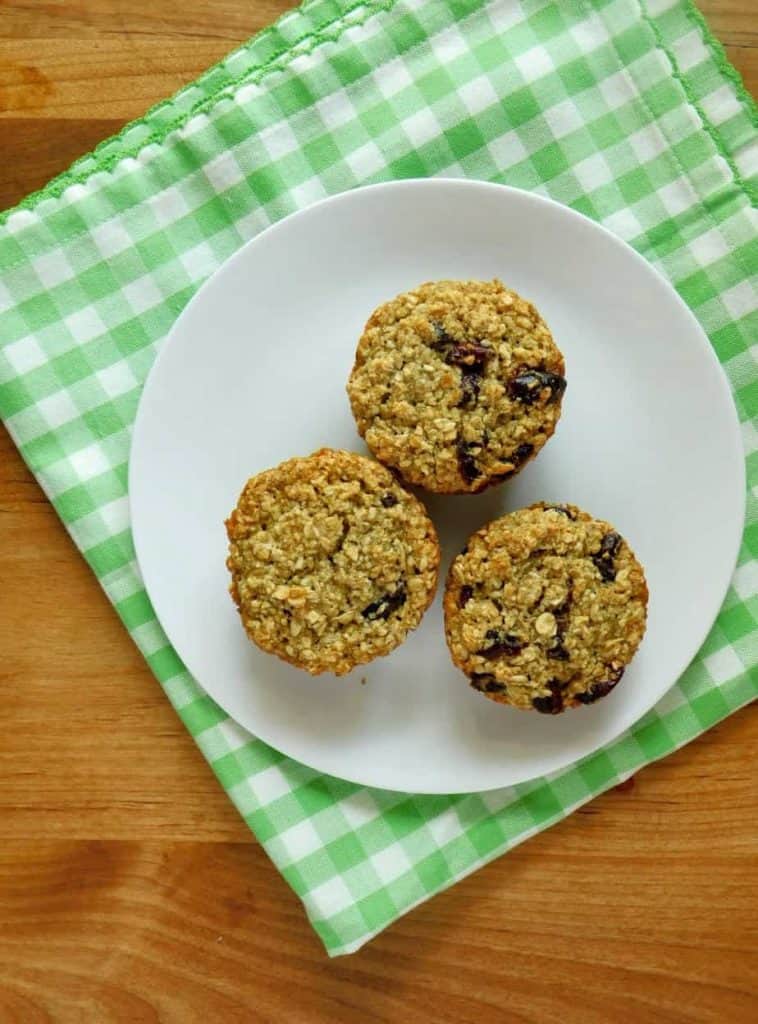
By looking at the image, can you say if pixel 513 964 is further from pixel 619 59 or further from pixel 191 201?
pixel 619 59

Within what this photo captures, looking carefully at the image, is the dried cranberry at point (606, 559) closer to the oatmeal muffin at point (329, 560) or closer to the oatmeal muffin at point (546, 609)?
the oatmeal muffin at point (546, 609)

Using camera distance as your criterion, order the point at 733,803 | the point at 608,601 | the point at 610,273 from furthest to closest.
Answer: the point at 733,803 → the point at 610,273 → the point at 608,601

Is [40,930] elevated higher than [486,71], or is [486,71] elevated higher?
[486,71]

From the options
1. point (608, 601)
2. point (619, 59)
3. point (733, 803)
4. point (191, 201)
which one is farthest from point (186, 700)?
point (619, 59)

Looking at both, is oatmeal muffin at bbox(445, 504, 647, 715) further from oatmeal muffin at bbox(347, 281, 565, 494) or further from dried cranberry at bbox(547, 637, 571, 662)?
oatmeal muffin at bbox(347, 281, 565, 494)

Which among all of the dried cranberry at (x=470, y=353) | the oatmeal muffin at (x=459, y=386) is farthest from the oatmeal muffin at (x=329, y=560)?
the dried cranberry at (x=470, y=353)
